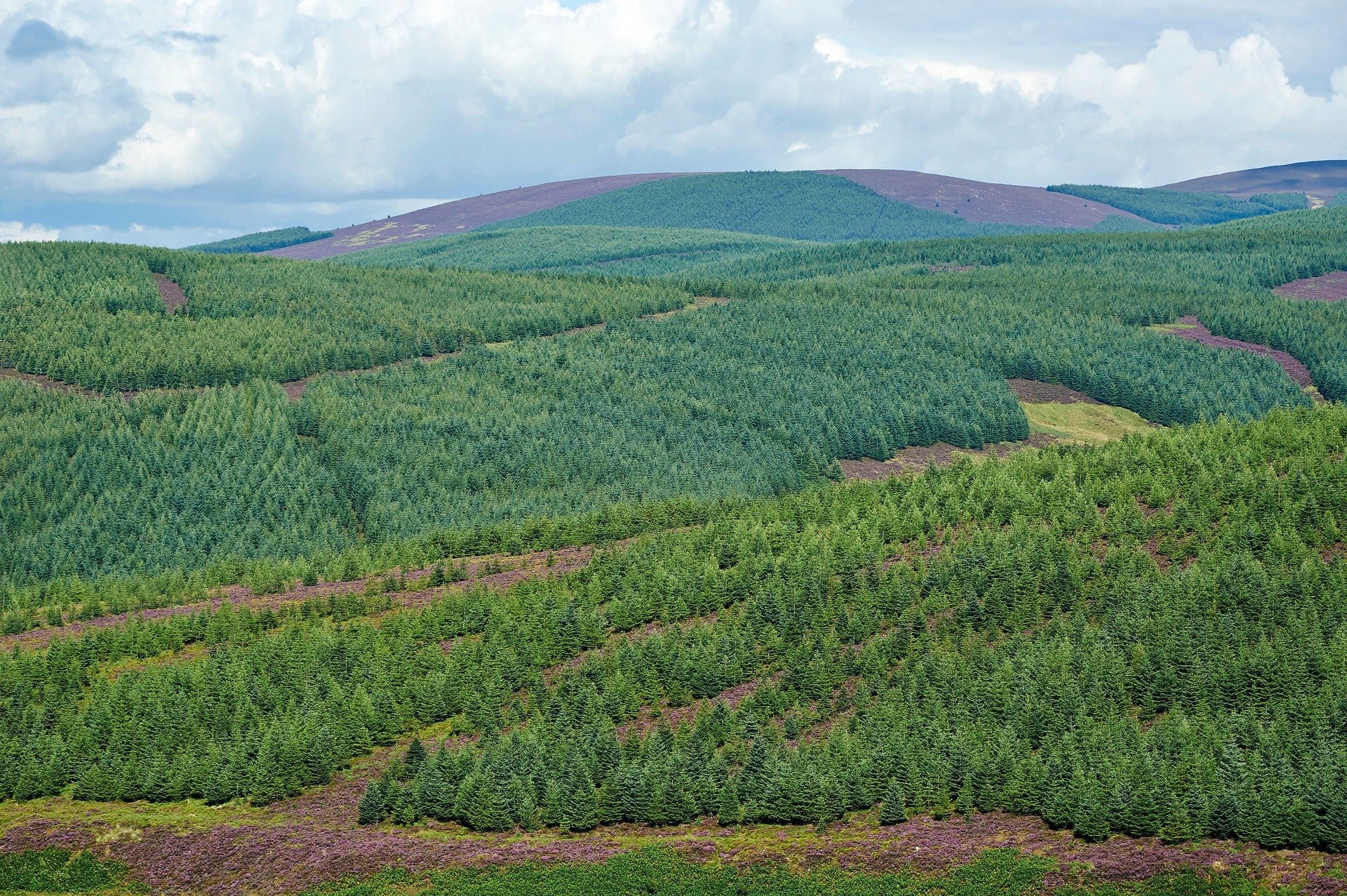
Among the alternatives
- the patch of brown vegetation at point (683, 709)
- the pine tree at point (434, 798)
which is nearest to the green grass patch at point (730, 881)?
the pine tree at point (434, 798)

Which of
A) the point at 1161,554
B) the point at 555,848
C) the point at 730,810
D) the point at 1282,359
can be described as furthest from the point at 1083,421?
the point at 555,848

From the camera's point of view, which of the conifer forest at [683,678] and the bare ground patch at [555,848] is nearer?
the bare ground patch at [555,848]

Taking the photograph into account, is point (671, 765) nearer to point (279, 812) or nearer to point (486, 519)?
point (279, 812)

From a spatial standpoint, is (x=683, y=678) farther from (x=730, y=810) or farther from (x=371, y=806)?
(x=371, y=806)

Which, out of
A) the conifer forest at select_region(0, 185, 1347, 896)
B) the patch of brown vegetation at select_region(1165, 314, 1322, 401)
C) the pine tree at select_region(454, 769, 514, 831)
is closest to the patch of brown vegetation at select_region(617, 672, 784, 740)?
the conifer forest at select_region(0, 185, 1347, 896)

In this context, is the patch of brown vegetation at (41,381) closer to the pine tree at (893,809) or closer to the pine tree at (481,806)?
the pine tree at (481,806)

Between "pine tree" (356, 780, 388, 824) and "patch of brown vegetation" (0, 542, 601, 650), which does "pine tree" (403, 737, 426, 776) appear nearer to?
"pine tree" (356, 780, 388, 824)

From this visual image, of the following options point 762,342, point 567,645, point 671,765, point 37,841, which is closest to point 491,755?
point 671,765
